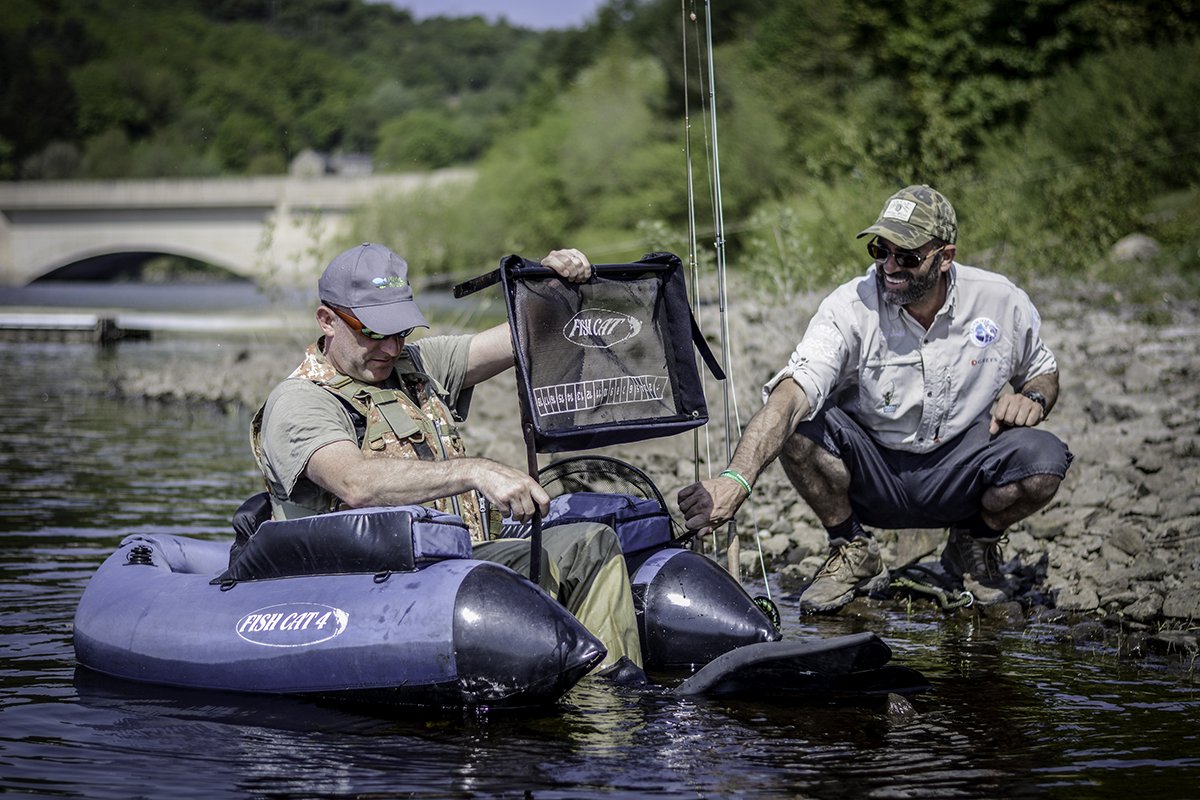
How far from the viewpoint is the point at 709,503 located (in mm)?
5238

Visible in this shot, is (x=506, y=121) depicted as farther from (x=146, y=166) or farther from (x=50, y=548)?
(x=50, y=548)

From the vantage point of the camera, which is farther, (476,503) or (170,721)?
(476,503)

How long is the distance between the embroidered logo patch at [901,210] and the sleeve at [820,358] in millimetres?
444

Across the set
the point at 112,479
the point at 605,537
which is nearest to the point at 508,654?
the point at 605,537

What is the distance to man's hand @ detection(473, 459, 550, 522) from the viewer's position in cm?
462

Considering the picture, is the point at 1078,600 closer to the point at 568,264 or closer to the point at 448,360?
the point at 568,264

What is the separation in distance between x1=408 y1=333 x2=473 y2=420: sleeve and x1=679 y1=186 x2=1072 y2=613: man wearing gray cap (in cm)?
126

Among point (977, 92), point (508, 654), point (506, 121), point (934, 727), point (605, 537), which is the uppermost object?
point (506, 121)

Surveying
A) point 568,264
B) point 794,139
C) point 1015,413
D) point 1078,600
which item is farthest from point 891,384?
point 794,139

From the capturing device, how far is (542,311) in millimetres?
5270

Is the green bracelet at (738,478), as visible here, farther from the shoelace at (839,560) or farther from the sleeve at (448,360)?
the shoelace at (839,560)

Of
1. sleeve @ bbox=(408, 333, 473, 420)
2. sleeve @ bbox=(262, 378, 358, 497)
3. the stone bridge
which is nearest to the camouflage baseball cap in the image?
sleeve @ bbox=(408, 333, 473, 420)

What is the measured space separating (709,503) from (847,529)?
1462 millimetres

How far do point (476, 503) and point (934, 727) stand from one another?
1.89 meters
